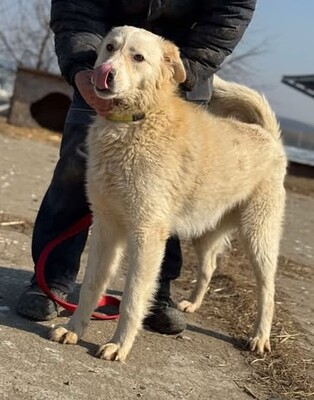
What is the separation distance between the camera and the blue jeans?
3.94 m

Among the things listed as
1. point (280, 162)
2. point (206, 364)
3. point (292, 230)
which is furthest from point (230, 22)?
point (292, 230)

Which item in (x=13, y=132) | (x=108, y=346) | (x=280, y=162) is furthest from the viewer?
(x=13, y=132)

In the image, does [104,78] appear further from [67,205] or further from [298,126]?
[298,126]

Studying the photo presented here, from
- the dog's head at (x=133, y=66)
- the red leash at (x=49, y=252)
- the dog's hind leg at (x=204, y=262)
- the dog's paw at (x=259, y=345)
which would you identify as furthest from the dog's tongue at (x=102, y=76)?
the dog's paw at (x=259, y=345)

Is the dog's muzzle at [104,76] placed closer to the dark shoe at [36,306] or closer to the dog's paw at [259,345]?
the dark shoe at [36,306]

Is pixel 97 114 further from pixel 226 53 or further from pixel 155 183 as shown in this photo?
pixel 226 53

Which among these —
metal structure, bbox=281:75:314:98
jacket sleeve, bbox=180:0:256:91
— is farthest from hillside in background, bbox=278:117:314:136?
jacket sleeve, bbox=180:0:256:91

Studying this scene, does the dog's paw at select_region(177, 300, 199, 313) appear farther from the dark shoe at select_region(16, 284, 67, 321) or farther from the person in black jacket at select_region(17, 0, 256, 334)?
the dark shoe at select_region(16, 284, 67, 321)

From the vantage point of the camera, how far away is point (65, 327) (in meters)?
3.57

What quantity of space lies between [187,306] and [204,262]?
0.30 m

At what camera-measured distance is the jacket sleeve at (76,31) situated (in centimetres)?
375

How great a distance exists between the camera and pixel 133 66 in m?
3.36

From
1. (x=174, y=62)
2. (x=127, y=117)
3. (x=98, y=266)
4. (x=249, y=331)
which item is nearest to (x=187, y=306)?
(x=249, y=331)

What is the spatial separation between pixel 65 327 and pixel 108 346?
28 centimetres
